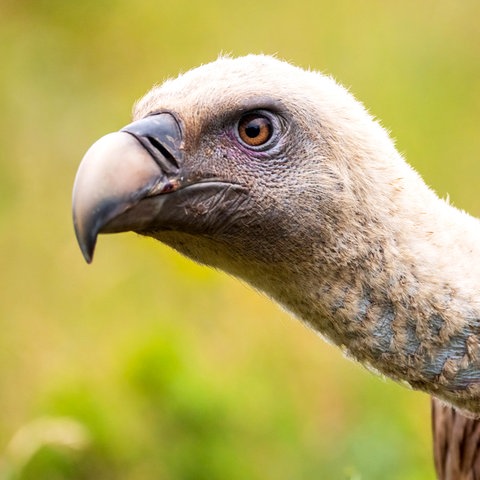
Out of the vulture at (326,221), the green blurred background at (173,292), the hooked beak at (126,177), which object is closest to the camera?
the hooked beak at (126,177)

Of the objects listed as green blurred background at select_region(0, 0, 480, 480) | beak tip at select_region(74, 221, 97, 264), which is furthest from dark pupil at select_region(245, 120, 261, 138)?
green blurred background at select_region(0, 0, 480, 480)

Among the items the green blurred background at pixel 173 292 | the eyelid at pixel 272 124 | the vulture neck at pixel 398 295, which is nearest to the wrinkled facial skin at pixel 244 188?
the eyelid at pixel 272 124

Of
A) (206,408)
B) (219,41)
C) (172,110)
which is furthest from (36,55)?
(172,110)

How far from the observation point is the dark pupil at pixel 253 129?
126 inches

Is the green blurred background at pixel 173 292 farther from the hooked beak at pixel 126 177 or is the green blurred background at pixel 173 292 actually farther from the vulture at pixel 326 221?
the hooked beak at pixel 126 177

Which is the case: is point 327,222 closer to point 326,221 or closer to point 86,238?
point 326,221

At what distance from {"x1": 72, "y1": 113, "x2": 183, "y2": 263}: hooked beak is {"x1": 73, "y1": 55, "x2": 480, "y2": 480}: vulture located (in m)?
0.05

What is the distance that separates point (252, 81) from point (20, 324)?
3699 mm

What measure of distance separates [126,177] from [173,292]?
12.5 ft

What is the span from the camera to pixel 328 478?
5.14 m

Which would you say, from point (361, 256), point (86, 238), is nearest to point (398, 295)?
point (361, 256)

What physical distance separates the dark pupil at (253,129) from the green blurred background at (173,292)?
1037mm

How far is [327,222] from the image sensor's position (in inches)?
127

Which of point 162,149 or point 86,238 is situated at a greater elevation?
point 162,149
